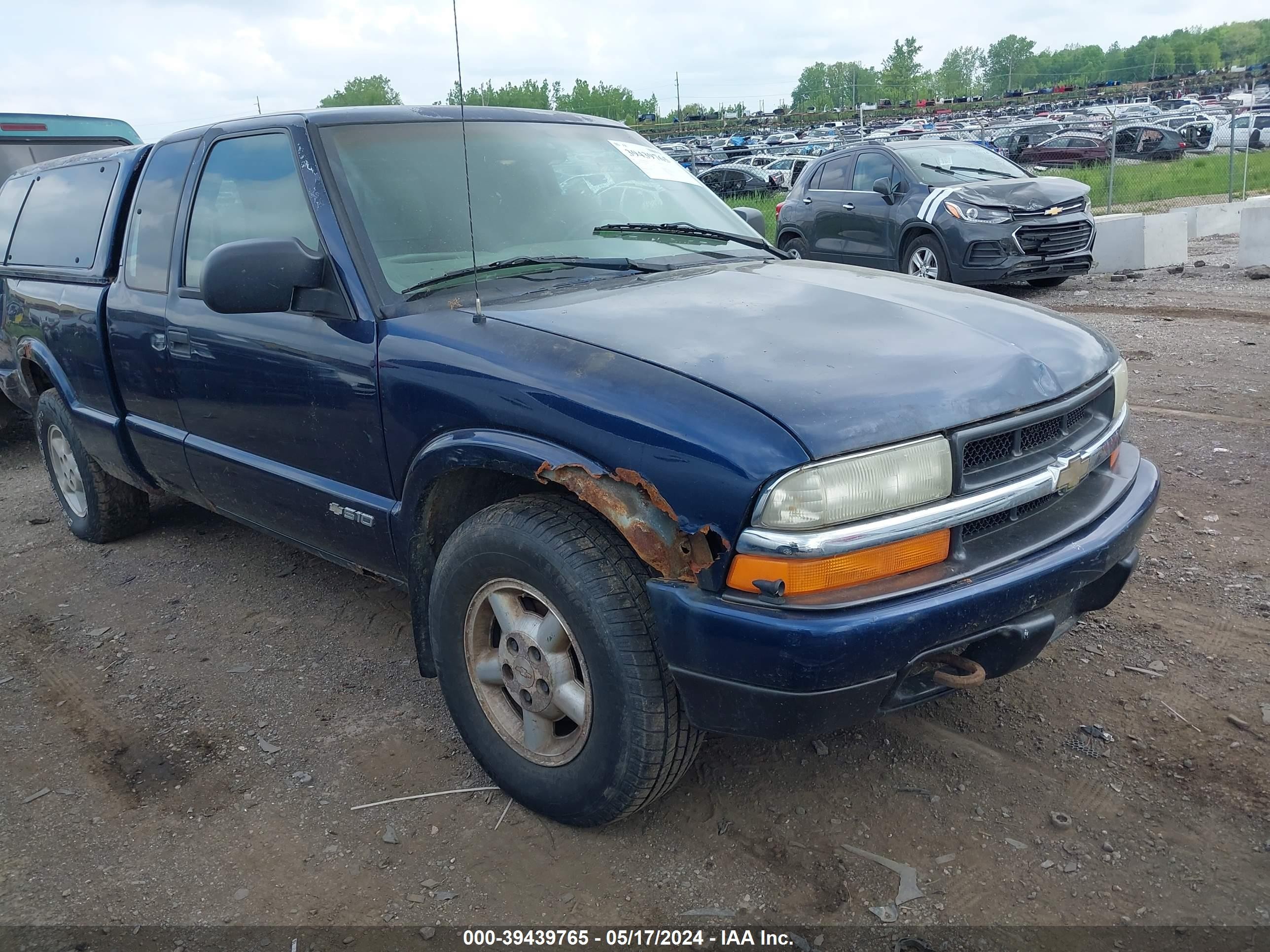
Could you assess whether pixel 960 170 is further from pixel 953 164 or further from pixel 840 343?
pixel 840 343

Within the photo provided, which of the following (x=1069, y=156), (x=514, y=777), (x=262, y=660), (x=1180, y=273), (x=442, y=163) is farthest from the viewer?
(x=1069, y=156)

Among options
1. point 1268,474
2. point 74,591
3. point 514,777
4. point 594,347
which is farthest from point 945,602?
point 74,591

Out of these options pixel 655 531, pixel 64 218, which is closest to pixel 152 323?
pixel 64 218

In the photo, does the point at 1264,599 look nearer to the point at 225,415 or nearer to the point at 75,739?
the point at 225,415

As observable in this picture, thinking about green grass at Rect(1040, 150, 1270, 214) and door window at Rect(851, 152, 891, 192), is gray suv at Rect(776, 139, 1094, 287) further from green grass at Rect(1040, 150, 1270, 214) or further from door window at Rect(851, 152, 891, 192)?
green grass at Rect(1040, 150, 1270, 214)

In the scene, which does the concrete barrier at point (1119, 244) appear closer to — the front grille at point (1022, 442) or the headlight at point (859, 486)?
the front grille at point (1022, 442)

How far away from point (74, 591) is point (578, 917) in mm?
A: 3303

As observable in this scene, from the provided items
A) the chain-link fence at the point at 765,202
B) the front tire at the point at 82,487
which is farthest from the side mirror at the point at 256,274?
the chain-link fence at the point at 765,202

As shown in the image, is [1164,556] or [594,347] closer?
[594,347]

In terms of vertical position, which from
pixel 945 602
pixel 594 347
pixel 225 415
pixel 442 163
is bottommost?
pixel 945 602

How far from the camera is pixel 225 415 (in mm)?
3508

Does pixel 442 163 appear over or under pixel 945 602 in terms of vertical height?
over

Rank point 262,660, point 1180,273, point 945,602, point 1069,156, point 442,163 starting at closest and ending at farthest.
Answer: point 945,602
point 442,163
point 262,660
point 1180,273
point 1069,156

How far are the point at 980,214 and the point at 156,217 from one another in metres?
8.14
